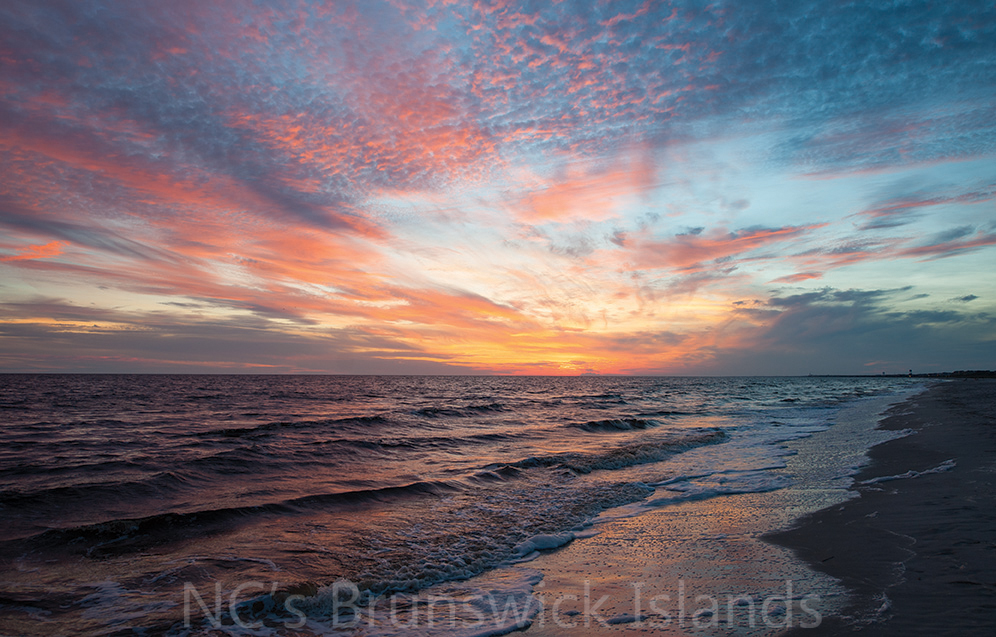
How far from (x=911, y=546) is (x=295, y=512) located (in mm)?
10829

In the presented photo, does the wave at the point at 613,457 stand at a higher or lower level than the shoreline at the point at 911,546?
lower

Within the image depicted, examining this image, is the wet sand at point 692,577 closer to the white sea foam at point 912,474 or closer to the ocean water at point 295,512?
the ocean water at point 295,512

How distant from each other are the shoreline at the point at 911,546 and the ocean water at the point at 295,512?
2.83 meters

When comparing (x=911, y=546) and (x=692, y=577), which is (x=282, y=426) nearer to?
(x=692, y=577)

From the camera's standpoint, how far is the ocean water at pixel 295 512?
597 cm

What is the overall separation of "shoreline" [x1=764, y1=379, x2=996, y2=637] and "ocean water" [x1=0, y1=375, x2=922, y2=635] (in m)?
2.83

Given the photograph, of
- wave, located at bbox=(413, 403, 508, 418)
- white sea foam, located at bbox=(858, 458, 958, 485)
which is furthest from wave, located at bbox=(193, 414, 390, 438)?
white sea foam, located at bbox=(858, 458, 958, 485)

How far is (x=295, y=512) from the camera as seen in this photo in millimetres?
10164

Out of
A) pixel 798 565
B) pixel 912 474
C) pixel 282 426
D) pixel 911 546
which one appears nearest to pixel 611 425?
pixel 912 474

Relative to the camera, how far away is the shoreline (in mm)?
4613

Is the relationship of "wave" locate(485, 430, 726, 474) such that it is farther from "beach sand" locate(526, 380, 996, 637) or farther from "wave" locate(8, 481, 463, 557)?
"wave" locate(8, 481, 463, 557)

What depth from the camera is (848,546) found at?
6879 mm

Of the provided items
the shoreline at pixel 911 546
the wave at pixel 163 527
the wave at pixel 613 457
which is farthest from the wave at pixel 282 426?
the shoreline at pixel 911 546

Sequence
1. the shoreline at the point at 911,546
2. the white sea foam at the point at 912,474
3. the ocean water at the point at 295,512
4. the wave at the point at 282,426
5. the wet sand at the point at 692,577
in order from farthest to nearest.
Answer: the wave at the point at 282,426 → the white sea foam at the point at 912,474 → the ocean water at the point at 295,512 → the wet sand at the point at 692,577 → the shoreline at the point at 911,546
